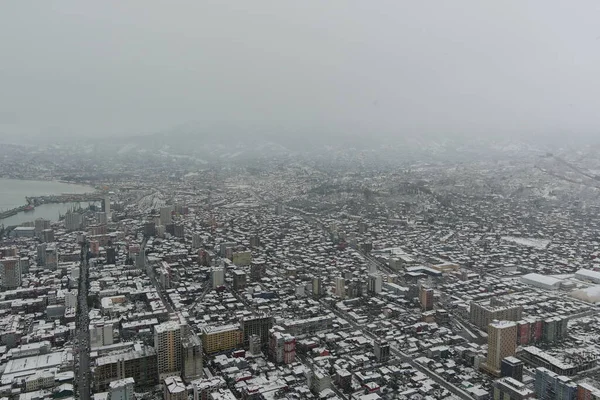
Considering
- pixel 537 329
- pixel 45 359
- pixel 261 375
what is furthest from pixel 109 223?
pixel 537 329

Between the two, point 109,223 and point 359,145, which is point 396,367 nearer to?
point 109,223

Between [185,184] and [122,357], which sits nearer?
[122,357]

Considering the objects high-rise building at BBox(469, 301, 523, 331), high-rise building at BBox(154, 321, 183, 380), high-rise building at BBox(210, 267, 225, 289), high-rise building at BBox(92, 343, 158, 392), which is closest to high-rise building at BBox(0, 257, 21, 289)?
high-rise building at BBox(210, 267, 225, 289)

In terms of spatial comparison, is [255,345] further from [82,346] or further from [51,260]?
[51,260]

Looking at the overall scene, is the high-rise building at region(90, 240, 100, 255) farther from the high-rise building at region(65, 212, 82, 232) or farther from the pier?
the pier

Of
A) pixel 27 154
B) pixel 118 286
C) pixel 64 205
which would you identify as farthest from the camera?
pixel 27 154

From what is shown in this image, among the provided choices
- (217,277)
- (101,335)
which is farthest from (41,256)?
(101,335)

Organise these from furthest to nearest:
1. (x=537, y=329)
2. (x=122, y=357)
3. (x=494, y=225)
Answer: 1. (x=494, y=225)
2. (x=537, y=329)
3. (x=122, y=357)

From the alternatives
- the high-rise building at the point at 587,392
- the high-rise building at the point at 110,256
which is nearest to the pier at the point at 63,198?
the high-rise building at the point at 110,256
